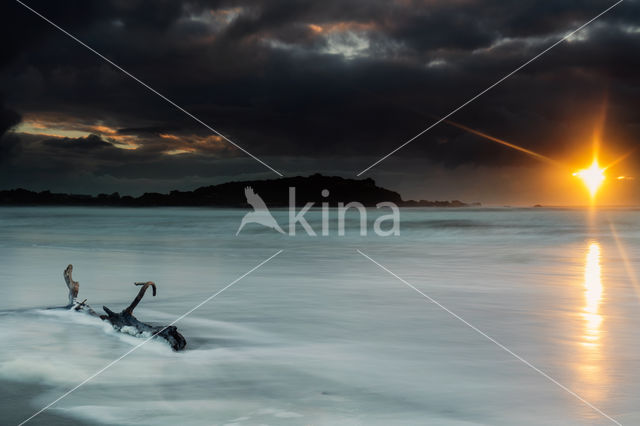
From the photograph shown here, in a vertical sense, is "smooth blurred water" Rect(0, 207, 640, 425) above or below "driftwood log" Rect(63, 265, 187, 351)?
below

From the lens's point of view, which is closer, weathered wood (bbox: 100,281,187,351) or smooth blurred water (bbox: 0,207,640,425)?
smooth blurred water (bbox: 0,207,640,425)

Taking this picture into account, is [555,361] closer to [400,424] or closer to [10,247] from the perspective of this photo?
[400,424]

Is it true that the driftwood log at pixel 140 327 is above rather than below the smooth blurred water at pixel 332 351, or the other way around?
above

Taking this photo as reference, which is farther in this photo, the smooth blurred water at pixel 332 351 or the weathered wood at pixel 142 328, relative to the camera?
the weathered wood at pixel 142 328

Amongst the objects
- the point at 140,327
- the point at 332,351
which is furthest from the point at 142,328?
the point at 332,351

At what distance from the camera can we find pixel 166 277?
562 inches

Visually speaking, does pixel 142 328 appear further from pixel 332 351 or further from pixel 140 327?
pixel 332 351

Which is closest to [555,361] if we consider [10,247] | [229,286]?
[229,286]

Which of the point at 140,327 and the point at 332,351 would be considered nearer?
the point at 332,351

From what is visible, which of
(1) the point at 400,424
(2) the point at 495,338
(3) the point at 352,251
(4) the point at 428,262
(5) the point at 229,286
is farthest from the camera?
(3) the point at 352,251

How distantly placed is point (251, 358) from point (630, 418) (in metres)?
3.55

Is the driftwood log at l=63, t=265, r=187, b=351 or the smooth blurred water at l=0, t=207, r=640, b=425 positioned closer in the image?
the smooth blurred water at l=0, t=207, r=640, b=425

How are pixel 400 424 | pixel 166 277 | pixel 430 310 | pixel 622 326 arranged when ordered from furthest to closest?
1. pixel 166 277
2. pixel 430 310
3. pixel 622 326
4. pixel 400 424

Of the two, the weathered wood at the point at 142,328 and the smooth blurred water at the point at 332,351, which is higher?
the weathered wood at the point at 142,328
